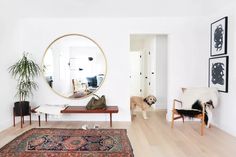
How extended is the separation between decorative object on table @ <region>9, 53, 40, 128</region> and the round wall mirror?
284 millimetres

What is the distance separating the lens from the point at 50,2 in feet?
11.5

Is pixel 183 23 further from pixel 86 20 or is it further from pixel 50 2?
pixel 50 2

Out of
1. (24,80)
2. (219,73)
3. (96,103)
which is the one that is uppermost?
(219,73)

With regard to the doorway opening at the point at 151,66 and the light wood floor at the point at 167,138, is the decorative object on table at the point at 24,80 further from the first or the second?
the doorway opening at the point at 151,66

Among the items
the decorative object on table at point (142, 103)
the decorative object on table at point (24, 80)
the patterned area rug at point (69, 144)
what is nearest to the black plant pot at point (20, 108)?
the decorative object on table at point (24, 80)

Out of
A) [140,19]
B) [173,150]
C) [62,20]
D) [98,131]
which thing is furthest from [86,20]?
[173,150]

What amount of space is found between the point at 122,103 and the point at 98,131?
1.02 metres

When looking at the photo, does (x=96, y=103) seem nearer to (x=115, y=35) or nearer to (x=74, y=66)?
(x=74, y=66)

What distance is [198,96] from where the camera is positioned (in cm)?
364

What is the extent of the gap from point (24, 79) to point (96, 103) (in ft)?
5.61

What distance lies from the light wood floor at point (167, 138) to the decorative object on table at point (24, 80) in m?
0.37

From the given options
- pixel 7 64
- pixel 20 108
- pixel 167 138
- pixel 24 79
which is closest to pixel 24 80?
pixel 24 79

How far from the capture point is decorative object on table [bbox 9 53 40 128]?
3.77 metres

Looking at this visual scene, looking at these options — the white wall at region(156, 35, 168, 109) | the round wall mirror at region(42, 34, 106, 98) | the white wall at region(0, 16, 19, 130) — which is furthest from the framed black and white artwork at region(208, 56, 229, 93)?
the white wall at region(0, 16, 19, 130)
